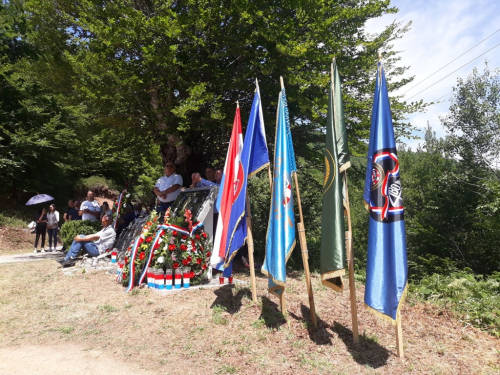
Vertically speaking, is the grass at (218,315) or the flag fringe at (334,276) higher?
the flag fringe at (334,276)

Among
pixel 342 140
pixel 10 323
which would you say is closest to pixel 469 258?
pixel 342 140

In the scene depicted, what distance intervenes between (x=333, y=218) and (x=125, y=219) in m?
8.01

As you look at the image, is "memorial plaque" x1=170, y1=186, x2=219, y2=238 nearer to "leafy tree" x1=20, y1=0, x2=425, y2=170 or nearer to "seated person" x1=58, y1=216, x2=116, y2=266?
"leafy tree" x1=20, y1=0, x2=425, y2=170

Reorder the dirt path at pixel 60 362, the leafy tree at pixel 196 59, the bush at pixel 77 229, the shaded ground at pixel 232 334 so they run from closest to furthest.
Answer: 1. the dirt path at pixel 60 362
2. the shaded ground at pixel 232 334
3. the leafy tree at pixel 196 59
4. the bush at pixel 77 229

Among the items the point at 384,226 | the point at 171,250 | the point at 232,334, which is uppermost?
the point at 384,226

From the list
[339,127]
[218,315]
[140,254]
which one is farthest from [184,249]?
[339,127]

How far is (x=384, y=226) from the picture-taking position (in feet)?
13.9

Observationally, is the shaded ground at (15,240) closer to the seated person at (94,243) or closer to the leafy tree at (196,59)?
the seated person at (94,243)

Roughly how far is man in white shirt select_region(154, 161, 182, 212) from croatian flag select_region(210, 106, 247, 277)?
2798mm

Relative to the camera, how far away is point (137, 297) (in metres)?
6.26

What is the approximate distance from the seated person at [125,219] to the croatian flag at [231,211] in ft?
18.6

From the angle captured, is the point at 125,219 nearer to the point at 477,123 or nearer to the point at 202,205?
the point at 202,205

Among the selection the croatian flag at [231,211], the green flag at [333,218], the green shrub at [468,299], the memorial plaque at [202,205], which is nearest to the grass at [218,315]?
the croatian flag at [231,211]

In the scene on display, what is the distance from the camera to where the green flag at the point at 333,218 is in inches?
172
